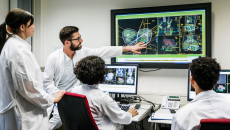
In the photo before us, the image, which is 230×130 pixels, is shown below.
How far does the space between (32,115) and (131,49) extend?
1.42 m

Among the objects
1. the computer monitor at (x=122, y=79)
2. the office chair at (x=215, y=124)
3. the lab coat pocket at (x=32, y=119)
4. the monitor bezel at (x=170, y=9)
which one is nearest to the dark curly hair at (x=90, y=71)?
the lab coat pocket at (x=32, y=119)

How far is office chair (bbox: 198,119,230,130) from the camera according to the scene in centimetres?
102

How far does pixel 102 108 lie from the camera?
1.50 metres

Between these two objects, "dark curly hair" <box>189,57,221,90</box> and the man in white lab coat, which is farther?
the man in white lab coat

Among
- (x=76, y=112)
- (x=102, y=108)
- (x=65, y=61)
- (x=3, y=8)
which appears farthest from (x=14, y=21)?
(x=3, y=8)

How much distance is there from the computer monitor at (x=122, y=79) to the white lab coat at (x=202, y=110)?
1.24m

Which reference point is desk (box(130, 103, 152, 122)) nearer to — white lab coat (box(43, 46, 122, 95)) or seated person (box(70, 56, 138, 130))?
seated person (box(70, 56, 138, 130))

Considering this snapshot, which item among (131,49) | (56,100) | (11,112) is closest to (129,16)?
(131,49)

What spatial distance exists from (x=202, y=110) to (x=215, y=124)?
0.44 feet

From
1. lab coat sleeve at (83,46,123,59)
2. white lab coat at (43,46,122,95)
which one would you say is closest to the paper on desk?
→ lab coat sleeve at (83,46,123,59)

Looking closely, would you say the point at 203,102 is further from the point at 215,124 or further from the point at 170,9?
the point at 170,9

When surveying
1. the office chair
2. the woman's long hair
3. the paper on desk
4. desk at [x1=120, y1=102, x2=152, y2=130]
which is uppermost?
the woman's long hair

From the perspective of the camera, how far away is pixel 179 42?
2.46 m

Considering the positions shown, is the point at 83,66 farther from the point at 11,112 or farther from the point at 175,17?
the point at 175,17
